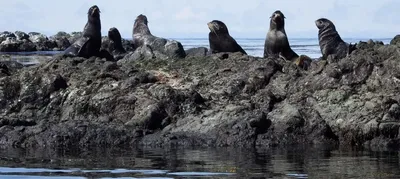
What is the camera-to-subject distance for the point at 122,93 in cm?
1614

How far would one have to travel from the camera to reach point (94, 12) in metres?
23.7

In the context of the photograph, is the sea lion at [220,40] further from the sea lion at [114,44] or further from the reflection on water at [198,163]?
the reflection on water at [198,163]

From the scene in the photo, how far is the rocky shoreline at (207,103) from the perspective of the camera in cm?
1461

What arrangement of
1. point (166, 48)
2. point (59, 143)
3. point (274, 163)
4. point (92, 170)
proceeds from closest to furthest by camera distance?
point (92, 170) < point (274, 163) < point (59, 143) < point (166, 48)

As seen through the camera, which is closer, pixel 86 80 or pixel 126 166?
pixel 126 166

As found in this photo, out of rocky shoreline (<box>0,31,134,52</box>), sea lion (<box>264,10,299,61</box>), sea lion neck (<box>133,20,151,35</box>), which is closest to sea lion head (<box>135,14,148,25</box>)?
sea lion neck (<box>133,20,151,35</box>)

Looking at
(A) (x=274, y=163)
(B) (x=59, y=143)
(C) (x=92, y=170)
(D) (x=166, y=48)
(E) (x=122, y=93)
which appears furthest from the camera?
(D) (x=166, y=48)

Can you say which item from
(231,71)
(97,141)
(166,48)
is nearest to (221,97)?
(231,71)

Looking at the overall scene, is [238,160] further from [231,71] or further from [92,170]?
[231,71]

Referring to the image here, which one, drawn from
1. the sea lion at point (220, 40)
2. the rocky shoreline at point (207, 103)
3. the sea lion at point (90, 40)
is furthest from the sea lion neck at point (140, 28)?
the rocky shoreline at point (207, 103)

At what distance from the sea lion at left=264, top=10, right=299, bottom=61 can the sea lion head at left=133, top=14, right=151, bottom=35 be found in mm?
7156

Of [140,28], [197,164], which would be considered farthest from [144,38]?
[197,164]

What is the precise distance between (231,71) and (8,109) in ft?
13.6

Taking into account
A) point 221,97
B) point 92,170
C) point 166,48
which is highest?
point 166,48
